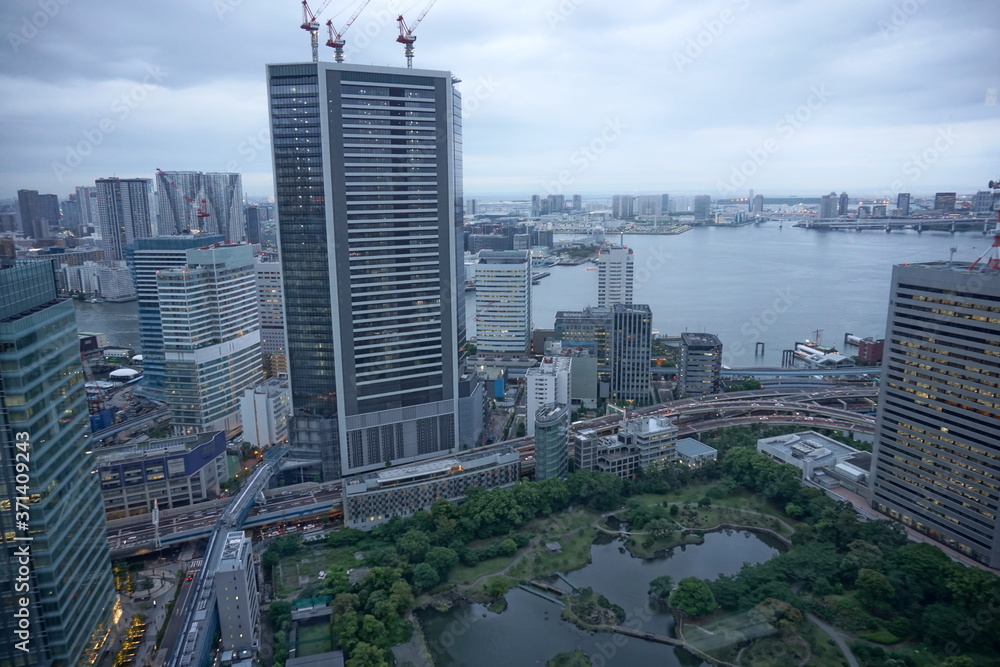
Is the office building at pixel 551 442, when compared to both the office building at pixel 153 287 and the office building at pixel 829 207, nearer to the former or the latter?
the office building at pixel 153 287

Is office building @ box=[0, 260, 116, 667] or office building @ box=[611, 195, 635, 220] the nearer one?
office building @ box=[0, 260, 116, 667]

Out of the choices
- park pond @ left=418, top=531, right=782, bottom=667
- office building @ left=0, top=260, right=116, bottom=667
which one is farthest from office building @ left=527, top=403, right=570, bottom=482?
office building @ left=0, top=260, right=116, bottom=667

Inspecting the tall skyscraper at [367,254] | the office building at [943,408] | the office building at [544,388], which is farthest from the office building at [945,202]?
the tall skyscraper at [367,254]

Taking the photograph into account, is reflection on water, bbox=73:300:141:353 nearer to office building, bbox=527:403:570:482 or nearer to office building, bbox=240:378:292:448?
office building, bbox=240:378:292:448

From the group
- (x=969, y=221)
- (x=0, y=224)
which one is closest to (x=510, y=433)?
(x=0, y=224)

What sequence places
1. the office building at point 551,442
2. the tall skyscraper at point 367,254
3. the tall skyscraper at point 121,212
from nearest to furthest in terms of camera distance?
the tall skyscraper at point 367,254
the office building at point 551,442
the tall skyscraper at point 121,212

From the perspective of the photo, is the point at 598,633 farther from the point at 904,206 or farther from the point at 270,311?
the point at 904,206
